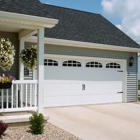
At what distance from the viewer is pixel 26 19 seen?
5230mm

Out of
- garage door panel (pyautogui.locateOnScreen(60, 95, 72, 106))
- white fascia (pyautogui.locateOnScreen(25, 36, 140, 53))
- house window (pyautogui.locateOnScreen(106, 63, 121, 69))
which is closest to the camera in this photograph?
white fascia (pyautogui.locateOnScreen(25, 36, 140, 53))

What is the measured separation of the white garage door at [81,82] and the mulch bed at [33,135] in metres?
3.33

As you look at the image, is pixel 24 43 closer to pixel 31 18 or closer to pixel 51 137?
pixel 31 18

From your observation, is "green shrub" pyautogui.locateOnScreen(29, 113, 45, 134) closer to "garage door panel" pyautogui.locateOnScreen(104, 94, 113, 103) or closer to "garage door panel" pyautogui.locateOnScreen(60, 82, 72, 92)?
"garage door panel" pyautogui.locateOnScreen(60, 82, 72, 92)

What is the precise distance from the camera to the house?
794cm

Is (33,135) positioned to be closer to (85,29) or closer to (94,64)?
(94,64)

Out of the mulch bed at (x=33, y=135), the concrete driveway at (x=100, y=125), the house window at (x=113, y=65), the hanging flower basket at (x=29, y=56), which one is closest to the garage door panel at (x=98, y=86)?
the house window at (x=113, y=65)

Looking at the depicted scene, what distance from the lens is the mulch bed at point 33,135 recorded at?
443 centimetres

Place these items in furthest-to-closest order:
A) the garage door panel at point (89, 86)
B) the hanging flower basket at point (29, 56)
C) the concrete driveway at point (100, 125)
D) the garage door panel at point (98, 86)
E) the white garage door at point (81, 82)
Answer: the garage door panel at point (98, 86) < the garage door panel at point (89, 86) < the white garage door at point (81, 82) < the hanging flower basket at point (29, 56) < the concrete driveway at point (100, 125)

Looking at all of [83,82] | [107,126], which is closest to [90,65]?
[83,82]

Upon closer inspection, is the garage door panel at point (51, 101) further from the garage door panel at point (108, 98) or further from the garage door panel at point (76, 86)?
the garage door panel at point (108, 98)

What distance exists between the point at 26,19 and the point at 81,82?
454cm

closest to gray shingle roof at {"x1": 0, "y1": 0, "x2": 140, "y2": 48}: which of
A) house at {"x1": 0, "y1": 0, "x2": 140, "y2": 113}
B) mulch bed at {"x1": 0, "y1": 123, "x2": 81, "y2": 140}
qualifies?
house at {"x1": 0, "y1": 0, "x2": 140, "y2": 113}

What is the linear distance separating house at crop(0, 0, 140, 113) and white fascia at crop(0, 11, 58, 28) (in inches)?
39.9
